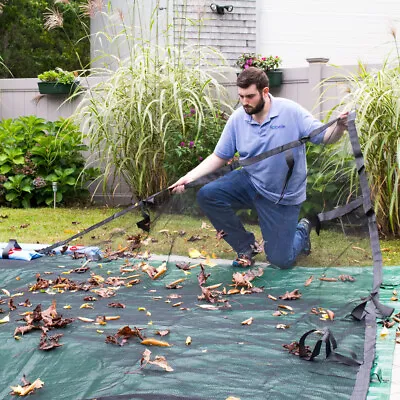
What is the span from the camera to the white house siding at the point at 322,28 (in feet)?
38.3

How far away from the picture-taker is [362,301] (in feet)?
10.5

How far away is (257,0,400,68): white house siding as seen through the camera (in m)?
11.7

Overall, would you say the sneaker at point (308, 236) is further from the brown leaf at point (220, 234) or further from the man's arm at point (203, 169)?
the man's arm at point (203, 169)

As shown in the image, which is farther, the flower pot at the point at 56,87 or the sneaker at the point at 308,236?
the flower pot at the point at 56,87

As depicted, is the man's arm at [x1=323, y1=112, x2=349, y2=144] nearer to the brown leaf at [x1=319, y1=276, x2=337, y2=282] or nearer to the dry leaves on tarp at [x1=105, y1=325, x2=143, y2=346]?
the brown leaf at [x1=319, y1=276, x2=337, y2=282]

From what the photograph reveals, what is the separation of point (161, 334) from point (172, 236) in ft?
3.97

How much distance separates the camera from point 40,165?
809cm

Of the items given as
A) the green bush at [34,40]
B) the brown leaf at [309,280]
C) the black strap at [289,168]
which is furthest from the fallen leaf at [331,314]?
the green bush at [34,40]

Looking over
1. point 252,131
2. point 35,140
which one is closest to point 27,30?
point 35,140

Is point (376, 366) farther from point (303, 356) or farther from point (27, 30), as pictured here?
point (27, 30)

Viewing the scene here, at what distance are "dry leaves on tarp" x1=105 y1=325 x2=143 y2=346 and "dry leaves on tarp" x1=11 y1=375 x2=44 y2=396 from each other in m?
0.40

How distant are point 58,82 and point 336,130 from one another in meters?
5.35

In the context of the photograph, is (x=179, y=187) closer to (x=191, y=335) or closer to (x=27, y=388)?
(x=191, y=335)

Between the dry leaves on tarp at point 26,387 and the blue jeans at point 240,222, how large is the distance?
167 centimetres
